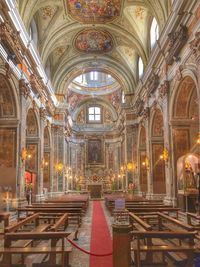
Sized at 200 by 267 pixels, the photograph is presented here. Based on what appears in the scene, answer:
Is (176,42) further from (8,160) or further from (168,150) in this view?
(8,160)

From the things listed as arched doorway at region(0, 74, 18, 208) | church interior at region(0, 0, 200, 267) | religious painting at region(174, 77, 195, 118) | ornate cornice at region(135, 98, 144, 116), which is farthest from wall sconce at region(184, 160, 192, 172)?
ornate cornice at region(135, 98, 144, 116)

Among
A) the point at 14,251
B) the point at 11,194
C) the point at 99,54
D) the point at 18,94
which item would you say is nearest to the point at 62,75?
the point at 99,54

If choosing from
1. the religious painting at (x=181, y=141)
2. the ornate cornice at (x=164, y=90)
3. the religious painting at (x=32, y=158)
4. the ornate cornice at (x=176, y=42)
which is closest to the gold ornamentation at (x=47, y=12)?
the religious painting at (x=32, y=158)

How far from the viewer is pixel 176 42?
41.2ft

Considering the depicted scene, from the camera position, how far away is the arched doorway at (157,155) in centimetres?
1855

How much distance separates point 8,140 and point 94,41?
1225 centimetres

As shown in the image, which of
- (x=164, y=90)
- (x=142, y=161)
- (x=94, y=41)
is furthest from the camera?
(x=142, y=161)

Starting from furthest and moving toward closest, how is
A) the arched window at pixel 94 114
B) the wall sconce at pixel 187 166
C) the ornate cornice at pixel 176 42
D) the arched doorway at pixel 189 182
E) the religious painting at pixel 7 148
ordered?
the arched window at pixel 94 114 → the religious painting at pixel 7 148 → the wall sconce at pixel 187 166 → the arched doorway at pixel 189 182 → the ornate cornice at pixel 176 42

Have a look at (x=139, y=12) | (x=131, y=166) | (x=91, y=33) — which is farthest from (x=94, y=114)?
(x=139, y=12)

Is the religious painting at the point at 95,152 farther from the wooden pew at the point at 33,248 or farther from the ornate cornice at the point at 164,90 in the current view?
the wooden pew at the point at 33,248

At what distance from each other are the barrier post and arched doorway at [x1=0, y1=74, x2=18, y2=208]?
980 cm

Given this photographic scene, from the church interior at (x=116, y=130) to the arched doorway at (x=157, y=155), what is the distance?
62 mm

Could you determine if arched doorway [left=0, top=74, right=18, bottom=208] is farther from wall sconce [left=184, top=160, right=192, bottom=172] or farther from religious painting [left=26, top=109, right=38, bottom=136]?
wall sconce [left=184, top=160, right=192, bottom=172]

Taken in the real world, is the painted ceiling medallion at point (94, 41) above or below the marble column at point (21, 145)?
above
